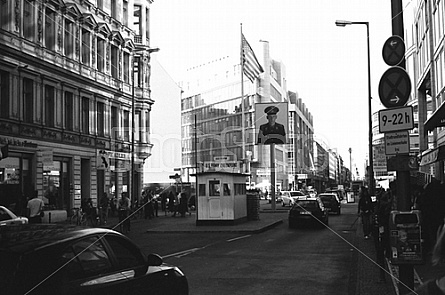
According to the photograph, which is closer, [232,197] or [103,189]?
[232,197]

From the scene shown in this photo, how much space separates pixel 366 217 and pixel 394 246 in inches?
507

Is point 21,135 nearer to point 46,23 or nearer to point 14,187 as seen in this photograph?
point 14,187

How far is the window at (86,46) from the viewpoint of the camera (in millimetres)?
38109

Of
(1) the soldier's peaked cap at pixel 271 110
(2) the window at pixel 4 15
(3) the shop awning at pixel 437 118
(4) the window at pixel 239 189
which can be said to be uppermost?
(2) the window at pixel 4 15

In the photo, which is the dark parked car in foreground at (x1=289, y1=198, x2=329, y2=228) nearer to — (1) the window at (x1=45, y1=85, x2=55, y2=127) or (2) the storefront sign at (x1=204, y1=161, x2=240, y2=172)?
(1) the window at (x1=45, y1=85, x2=55, y2=127)

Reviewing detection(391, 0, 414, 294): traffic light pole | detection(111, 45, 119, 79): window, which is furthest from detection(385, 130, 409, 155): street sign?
detection(111, 45, 119, 79): window

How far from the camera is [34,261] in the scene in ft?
15.1

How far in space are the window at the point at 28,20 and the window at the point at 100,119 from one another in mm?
A: 9395

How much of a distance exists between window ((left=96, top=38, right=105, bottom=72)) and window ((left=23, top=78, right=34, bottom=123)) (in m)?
8.13

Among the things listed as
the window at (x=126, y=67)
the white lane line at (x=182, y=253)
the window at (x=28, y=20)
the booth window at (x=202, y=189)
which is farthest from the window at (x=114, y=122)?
the white lane line at (x=182, y=253)

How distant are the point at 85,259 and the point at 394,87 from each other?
5.32 metres

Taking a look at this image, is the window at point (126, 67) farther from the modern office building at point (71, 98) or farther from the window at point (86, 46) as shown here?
the window at point (86, 46)

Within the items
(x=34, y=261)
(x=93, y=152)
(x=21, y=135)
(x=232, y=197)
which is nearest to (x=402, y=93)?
(x=34, y=261)

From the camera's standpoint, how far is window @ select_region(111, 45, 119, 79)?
42375 millimetres
